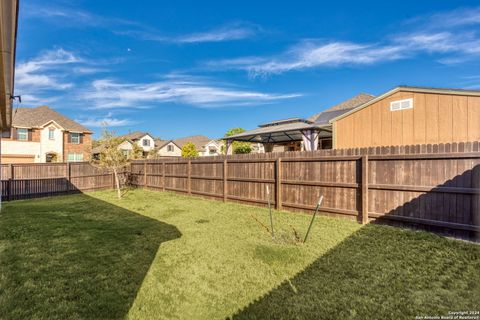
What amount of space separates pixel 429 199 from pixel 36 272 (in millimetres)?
7134

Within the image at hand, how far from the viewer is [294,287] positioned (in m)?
3.04

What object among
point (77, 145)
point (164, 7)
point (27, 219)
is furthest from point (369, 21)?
point (77, 145)

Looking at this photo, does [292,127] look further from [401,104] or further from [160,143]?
[160,143]

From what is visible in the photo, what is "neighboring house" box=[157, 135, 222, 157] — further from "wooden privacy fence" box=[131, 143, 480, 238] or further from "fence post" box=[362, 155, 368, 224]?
"fence post" box=[362, 155, 368, 224]

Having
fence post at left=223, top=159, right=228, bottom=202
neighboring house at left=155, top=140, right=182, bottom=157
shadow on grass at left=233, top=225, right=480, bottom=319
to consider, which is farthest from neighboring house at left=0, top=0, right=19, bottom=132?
neighboring house at left=155, top=140, right=182, bottom=157

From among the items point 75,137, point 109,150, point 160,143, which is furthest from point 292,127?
point 160,143

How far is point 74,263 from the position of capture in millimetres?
3756

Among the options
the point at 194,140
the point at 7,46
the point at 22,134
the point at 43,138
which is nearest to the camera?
the point at 7,46

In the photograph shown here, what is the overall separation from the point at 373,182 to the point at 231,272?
13.6 ft

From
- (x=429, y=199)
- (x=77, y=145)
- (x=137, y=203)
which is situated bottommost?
(x=137, y=203)

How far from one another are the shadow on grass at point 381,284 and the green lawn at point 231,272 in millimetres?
13

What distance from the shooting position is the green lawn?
102 inches

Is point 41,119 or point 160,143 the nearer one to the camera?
point 41,119

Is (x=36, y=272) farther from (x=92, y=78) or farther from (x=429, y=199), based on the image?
(x=92, y=78)
